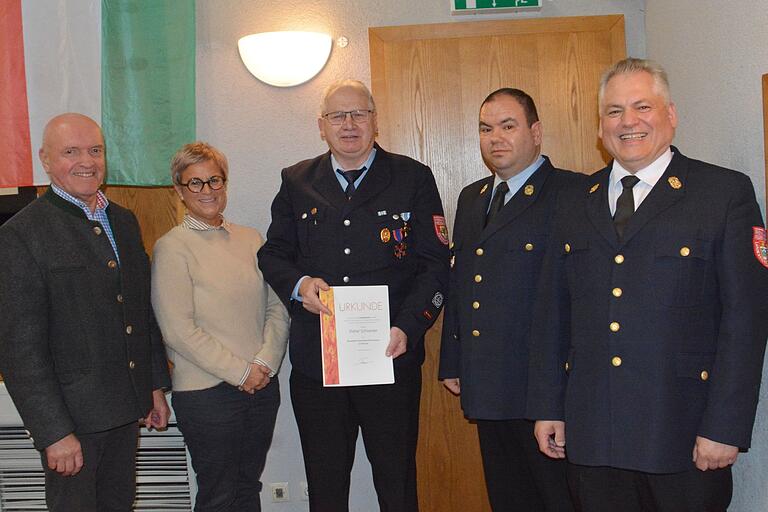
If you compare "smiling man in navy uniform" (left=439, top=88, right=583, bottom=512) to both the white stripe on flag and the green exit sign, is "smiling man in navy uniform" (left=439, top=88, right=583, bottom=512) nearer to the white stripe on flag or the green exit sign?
the green exit sign

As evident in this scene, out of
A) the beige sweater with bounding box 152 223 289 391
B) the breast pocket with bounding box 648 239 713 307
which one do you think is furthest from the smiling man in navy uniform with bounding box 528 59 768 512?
the beige sweater with bounding box 152 223 289 391

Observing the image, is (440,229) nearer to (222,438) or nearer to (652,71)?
(652,71)

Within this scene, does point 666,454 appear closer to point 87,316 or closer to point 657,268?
point 657,268

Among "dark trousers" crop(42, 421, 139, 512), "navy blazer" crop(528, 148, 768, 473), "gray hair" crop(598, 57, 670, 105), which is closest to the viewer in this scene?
"navy blazer" crop(528, 148, 768, 473)

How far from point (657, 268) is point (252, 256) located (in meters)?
1.52

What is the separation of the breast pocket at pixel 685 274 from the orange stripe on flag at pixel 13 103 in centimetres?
257

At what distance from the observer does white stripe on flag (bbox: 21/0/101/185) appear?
323 cm

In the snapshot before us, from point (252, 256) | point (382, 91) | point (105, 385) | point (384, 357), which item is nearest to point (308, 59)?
point (382, 91)

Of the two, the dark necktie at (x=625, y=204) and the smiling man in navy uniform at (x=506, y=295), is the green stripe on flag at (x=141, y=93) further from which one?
the dark necktie at (x=625, y=204)

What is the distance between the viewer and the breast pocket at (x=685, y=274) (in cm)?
190

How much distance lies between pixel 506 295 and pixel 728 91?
3.00 feet

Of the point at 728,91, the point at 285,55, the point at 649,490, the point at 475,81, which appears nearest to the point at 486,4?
the point at 475,81

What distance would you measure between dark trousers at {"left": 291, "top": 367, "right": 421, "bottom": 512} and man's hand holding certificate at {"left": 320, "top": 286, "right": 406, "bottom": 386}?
0.09m

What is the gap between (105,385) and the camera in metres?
2.41
